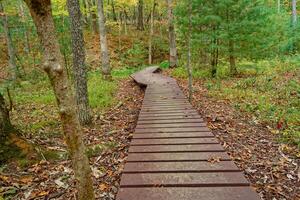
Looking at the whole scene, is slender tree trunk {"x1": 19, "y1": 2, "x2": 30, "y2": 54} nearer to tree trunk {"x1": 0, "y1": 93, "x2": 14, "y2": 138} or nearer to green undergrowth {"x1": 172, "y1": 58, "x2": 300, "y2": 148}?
green undergrowth {"x1": 172, "y1": 58, "x2": 300, "y2": 148}

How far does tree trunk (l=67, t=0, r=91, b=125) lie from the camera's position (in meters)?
6.38

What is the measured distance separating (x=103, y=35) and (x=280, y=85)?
981 centimetres

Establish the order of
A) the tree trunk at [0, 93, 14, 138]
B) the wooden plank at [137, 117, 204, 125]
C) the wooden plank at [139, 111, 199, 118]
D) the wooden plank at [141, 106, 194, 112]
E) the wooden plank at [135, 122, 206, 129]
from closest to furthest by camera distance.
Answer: the tree trunk at [0, 93, 14, 138] → the wooden plank at [135, 122, 206, 129] → the wooden plank at [137, 117, 204, 125] → the wooden plank at [139, 111, 199, 118] → the wooden plank at [141, 106, 194, 112]

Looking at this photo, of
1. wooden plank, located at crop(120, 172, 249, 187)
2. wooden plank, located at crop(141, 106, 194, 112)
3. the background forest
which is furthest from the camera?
wooden plank, located at crop(141, 106, 194, 112)

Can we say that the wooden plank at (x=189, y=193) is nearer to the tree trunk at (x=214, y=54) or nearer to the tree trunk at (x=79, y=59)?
the tree trunk at (x=79, y=59)

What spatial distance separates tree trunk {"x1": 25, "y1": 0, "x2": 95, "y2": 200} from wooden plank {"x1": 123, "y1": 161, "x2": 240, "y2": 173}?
103cm

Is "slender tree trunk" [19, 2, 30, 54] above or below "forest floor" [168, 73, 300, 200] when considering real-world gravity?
above

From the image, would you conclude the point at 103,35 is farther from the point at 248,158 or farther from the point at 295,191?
the point at 295,191

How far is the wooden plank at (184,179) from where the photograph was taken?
3.35 meters

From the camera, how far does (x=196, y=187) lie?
329 centimetres

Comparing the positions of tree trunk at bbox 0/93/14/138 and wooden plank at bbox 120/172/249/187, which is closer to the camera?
wooden plank at bbox 120/172/249/187

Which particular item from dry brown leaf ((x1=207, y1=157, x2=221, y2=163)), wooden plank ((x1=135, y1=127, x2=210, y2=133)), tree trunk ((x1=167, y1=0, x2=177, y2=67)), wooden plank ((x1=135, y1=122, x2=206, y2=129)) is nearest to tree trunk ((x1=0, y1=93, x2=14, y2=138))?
wooden plank ((x1=135, y1=127, x2=210, y2=133))

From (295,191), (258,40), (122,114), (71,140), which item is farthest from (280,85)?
(71,140)

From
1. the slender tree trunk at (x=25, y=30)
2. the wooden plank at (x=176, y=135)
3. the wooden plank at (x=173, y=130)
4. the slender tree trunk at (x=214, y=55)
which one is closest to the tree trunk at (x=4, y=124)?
the wooden plank at (x=176, y=135)
